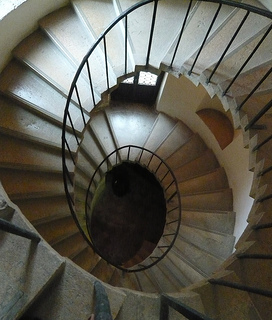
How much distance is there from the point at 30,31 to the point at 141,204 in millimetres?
5765

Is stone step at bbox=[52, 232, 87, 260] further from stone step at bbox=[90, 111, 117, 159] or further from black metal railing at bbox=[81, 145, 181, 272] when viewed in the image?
stone step at bbox=[90, 111, 117, 159]

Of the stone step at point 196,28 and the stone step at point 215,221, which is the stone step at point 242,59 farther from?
the stone step at point 215,221

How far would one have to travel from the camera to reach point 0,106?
15.1 feet

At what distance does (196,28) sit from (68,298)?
4.50 meters

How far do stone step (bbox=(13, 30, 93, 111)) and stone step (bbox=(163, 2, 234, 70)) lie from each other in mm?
1650

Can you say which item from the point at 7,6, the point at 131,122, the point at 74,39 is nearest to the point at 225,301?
the point at 74,39

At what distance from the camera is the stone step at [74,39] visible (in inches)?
194

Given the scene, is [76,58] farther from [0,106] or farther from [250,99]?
[250,99]

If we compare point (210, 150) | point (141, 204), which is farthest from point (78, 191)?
point (210, 150)

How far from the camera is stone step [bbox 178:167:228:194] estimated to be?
7211 millimetres

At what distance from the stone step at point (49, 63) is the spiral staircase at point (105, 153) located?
0.7 inches

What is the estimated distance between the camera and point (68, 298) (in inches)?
101

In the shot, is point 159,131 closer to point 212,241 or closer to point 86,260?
point 212,241

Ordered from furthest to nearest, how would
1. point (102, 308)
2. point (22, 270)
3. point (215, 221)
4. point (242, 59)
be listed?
1. point (215, 221)
2. point (242, 59)
3. point (22, 270)
4. point (102, 308)
